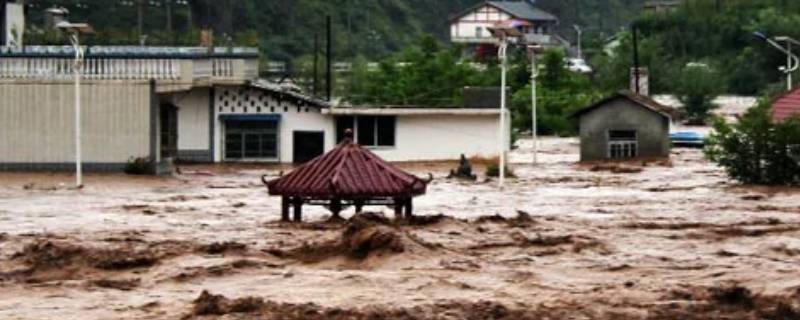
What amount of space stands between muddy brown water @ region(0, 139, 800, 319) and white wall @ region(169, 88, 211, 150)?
39.9ft

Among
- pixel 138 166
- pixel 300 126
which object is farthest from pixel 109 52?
Result: pixel 300 126

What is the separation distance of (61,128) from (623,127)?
56.2ft

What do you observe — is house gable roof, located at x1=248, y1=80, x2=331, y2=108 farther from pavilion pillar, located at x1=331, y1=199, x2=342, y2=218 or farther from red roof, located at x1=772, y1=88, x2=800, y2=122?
pavilion pillar, located at x1=331, y1=199, x2=342, y2=218

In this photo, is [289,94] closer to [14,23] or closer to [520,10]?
[14,23]

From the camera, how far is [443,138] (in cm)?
5419

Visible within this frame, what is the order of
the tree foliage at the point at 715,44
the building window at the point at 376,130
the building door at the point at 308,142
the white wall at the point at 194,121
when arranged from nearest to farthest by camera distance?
the white wall at the point at 194,121 → the building door at the point at 308,142 → the building window at the point at 376,130 → the tree foliage at the point at 715,44

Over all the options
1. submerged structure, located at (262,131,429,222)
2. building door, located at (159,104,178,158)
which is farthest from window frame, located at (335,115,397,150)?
submerged structure, located at (262,131,429,222)

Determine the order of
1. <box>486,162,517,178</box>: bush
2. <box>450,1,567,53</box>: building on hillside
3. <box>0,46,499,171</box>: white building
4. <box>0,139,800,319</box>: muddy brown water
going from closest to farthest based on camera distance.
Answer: <box>0,139,800,319</box>: muddy brown water, <box>0,46,499,171</box>: white building, <box>486,162,517,178</box>: bush, <box>450,1,567,53</box>: building on hillside

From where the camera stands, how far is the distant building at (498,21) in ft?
406

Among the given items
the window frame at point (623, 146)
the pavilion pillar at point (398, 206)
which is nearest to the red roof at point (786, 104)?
the window frame at point (623, 146)

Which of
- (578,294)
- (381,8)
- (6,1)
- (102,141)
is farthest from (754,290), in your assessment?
(381,8)

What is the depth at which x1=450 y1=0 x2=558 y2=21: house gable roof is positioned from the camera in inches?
5131

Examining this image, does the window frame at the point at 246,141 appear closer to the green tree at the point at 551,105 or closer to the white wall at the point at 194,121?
the white wall at the point at 194,121

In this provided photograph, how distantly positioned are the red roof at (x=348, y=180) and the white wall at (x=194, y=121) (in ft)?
76.3
